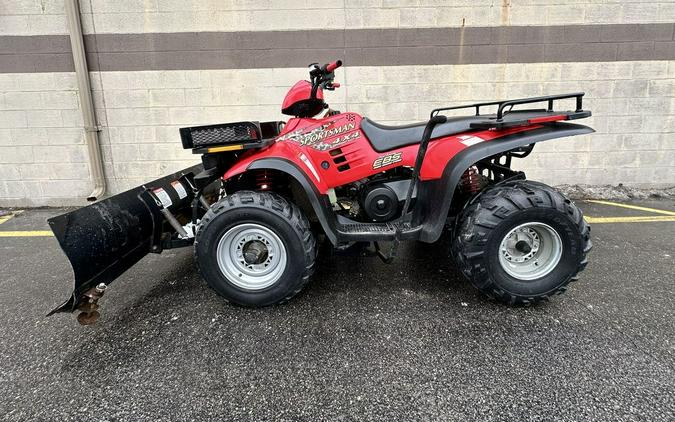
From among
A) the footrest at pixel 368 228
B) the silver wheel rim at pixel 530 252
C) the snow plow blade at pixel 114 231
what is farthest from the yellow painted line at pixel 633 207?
the snow plow blade at pixel 114 231

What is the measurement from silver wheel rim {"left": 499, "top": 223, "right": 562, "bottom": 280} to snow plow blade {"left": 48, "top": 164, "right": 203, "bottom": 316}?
2.39 metres

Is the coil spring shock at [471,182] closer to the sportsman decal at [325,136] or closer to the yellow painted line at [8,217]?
the sportsman decal at [325,136]

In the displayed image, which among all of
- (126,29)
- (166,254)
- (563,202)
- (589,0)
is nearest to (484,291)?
(563,202)

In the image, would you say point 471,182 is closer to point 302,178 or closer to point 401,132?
point 401,132

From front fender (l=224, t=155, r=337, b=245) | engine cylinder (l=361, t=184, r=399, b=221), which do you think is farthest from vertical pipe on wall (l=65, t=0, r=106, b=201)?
engine cylinder (l=361, t=184, r=399, b=221)

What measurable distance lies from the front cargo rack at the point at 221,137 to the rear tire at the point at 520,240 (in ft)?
5.11

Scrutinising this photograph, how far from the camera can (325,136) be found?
269 centimetres

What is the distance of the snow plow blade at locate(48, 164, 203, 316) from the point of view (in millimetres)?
2176

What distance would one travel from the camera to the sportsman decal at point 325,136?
2.67 meters

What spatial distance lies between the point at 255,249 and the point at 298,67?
3.86 meters

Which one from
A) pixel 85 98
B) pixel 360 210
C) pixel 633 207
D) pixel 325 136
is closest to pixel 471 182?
pixel 360 210

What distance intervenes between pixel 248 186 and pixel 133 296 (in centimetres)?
124

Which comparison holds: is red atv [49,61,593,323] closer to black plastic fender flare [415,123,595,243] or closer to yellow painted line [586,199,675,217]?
black plastic fender flare [415,123,595,243]

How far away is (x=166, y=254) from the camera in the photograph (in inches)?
150
